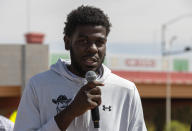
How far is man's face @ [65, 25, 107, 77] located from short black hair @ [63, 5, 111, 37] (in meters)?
0.04

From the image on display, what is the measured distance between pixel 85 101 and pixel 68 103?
347 millimetres

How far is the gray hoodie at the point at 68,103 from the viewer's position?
2.91 meters

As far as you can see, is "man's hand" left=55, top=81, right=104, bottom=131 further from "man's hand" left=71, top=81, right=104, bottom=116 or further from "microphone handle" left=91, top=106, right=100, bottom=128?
"microphone handle" left=91, top=106, right=100, bottom=128

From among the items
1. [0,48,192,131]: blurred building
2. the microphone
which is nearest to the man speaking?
the microphone

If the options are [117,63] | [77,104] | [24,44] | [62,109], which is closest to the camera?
[77,104]

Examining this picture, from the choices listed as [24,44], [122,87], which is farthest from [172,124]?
[122,87]

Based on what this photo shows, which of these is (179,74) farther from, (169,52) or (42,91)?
(42,91)

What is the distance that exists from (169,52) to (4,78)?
39.4 feet

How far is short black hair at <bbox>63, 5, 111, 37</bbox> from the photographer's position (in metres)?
2.97

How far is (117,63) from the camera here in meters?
28.7

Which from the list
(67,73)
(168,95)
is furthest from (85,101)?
(168,95)

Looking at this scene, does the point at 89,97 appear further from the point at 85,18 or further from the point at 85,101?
the point at 85,18

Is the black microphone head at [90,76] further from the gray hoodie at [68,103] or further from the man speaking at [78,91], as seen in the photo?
the gray hoodie at [68,103]

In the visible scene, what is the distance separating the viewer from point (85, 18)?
9.77 ft
